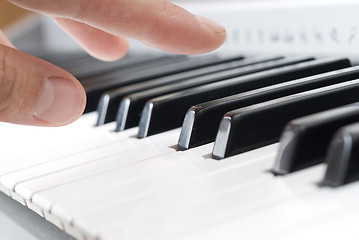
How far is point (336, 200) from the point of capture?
43cm

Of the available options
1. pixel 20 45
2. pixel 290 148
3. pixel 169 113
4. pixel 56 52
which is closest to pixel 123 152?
pixel 169 113

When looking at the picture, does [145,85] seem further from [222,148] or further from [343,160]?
[343,160]

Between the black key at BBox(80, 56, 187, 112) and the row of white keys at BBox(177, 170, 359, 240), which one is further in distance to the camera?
the black key at BBox(80, 56, 187, 112)

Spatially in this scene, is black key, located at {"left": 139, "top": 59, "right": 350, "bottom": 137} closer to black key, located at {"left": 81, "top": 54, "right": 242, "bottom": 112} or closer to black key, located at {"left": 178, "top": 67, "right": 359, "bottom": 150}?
black key, located at {"left": 178, "top": 67, "right": 359, "bottom": 150}

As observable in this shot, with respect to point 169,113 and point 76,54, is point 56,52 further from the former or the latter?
point 169,113

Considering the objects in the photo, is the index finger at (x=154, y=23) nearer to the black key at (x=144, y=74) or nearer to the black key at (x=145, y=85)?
the black key at (x=145, y=85)

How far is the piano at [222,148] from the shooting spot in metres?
0.43

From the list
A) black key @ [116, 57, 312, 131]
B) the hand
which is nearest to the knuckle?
the hand

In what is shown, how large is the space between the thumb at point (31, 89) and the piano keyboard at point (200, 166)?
6 centimetres

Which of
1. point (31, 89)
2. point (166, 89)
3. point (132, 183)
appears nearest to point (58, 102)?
point (31, 89)

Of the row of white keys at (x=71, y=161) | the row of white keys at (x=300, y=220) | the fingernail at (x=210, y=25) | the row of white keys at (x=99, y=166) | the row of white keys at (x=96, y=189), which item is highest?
the fingernail at (x=210, y=25)

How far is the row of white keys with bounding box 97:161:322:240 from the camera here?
406 millimetres

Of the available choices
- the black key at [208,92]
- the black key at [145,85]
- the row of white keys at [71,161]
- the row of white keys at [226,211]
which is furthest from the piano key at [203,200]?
the black key at [145,85]

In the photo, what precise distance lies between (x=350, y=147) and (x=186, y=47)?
1.03ft
